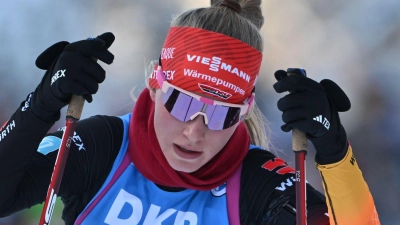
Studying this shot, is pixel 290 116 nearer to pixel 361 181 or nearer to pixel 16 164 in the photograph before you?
pixel 361 181

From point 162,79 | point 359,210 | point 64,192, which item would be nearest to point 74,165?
point 64,192

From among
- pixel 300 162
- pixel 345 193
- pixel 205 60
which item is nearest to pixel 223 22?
pixel 205 60

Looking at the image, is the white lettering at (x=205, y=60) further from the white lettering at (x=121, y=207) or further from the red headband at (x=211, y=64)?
the white lettering at (x=121, y=207)

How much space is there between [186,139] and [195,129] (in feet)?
0.15

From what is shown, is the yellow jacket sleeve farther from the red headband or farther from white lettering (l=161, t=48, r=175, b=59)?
white lettering (l=161, t=48, r=175, b=59)

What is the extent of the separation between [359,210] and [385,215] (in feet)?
6.88

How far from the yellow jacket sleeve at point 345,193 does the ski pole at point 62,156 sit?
2.46 ft

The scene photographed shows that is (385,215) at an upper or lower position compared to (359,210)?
upper

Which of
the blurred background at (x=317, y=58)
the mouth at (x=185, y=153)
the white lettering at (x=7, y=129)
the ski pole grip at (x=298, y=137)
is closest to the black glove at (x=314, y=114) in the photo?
the ski pole grip at (x=298, y=137)

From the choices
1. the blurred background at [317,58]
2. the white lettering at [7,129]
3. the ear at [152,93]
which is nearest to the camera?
the white lettering at [7,129]

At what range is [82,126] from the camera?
1966 mm

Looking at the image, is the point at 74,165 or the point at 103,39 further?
the point at 74,165

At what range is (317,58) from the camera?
3846 mm

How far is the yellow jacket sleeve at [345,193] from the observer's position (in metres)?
1.64
